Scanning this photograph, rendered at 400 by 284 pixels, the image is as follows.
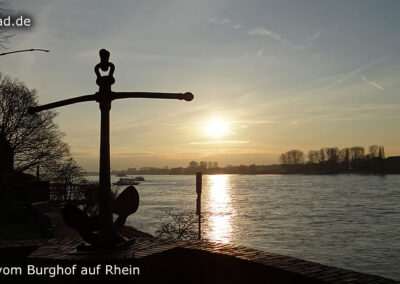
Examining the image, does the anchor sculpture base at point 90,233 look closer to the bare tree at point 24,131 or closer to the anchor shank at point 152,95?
the anchor shank at point 152,95

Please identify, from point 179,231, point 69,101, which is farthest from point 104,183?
point 179,231

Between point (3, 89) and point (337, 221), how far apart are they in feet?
94.6

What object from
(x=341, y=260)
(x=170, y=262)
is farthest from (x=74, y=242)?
(x=341, y=260)

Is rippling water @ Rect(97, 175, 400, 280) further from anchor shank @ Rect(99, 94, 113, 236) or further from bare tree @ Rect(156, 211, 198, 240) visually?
anchor shank @ Rect(99, 94, 113, 236)

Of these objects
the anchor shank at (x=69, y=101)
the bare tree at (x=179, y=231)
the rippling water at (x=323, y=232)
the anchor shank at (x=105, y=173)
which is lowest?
the rippling water at (x=323, y=232)

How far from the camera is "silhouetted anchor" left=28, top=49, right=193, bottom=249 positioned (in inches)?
172

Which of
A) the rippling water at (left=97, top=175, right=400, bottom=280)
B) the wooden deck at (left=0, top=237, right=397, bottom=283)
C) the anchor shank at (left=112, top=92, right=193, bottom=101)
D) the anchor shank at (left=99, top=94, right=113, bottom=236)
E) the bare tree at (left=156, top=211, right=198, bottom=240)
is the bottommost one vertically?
the rippling water at (left=97, top=175, right=400, bottom=280)

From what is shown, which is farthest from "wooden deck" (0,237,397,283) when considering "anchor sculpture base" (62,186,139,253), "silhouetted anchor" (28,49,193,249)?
"silhouetted anchor" (28,49,193,249)

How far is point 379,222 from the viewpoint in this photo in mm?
29344

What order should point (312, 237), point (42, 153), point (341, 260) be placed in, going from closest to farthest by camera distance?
point (341, 260), point (312, 237), point (42, 153)

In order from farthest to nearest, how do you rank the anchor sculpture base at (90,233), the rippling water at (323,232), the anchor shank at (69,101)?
1. the rippling water at (323,232)
2. the anchor shank at (69,101)
3. the anchor sculpture base at (90,233)

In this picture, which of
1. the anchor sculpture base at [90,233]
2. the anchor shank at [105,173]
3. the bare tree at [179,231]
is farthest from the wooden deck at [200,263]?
the bare tree at [179,231]

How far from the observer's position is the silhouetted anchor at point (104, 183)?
437 centimetres

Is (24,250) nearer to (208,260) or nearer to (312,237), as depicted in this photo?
(208,260)
